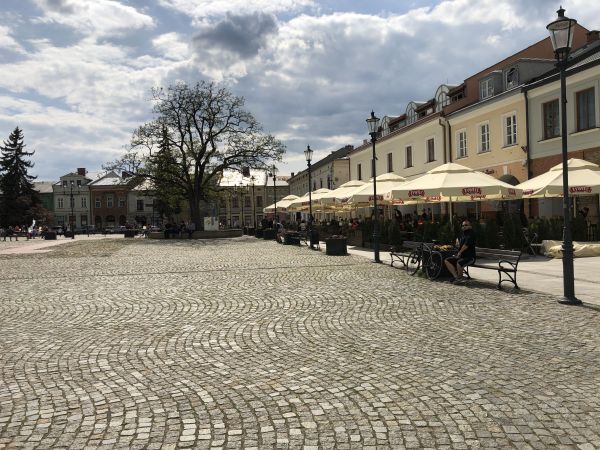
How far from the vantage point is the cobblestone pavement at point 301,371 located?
3.76 m

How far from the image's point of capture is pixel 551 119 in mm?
21562

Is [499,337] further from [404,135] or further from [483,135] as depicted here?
[404,135]

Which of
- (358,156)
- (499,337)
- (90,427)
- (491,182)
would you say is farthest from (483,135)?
(90,427)

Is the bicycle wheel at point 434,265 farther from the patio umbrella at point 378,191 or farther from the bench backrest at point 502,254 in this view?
the patio umbrella at point 378,191

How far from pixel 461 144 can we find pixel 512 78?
4528 mm

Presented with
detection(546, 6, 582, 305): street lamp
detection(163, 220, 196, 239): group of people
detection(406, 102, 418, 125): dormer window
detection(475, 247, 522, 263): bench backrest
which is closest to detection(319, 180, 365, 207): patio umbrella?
detection(406, 102, 418, 125): dormer window

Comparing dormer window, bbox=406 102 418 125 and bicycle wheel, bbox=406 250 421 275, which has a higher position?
dormer window, bbox=406 102 418 125

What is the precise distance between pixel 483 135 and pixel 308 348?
904 inches

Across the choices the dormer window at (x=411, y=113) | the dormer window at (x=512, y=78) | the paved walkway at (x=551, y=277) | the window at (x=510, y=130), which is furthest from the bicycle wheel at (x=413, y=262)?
the dormer window at (x=411, y=113)

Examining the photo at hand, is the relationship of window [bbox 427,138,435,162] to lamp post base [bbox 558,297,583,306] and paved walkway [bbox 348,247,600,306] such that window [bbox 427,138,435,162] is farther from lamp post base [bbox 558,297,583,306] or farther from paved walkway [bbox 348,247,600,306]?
lamp post base [bbox 558,297,583,306]

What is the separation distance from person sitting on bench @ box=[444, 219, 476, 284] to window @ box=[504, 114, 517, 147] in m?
14.3

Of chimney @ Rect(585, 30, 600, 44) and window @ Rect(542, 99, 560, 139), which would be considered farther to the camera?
chimney @ Rect(585, 30, 600, 44)

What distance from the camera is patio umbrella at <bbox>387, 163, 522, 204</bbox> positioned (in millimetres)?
15797

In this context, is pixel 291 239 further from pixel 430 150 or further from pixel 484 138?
pixel 484 138
